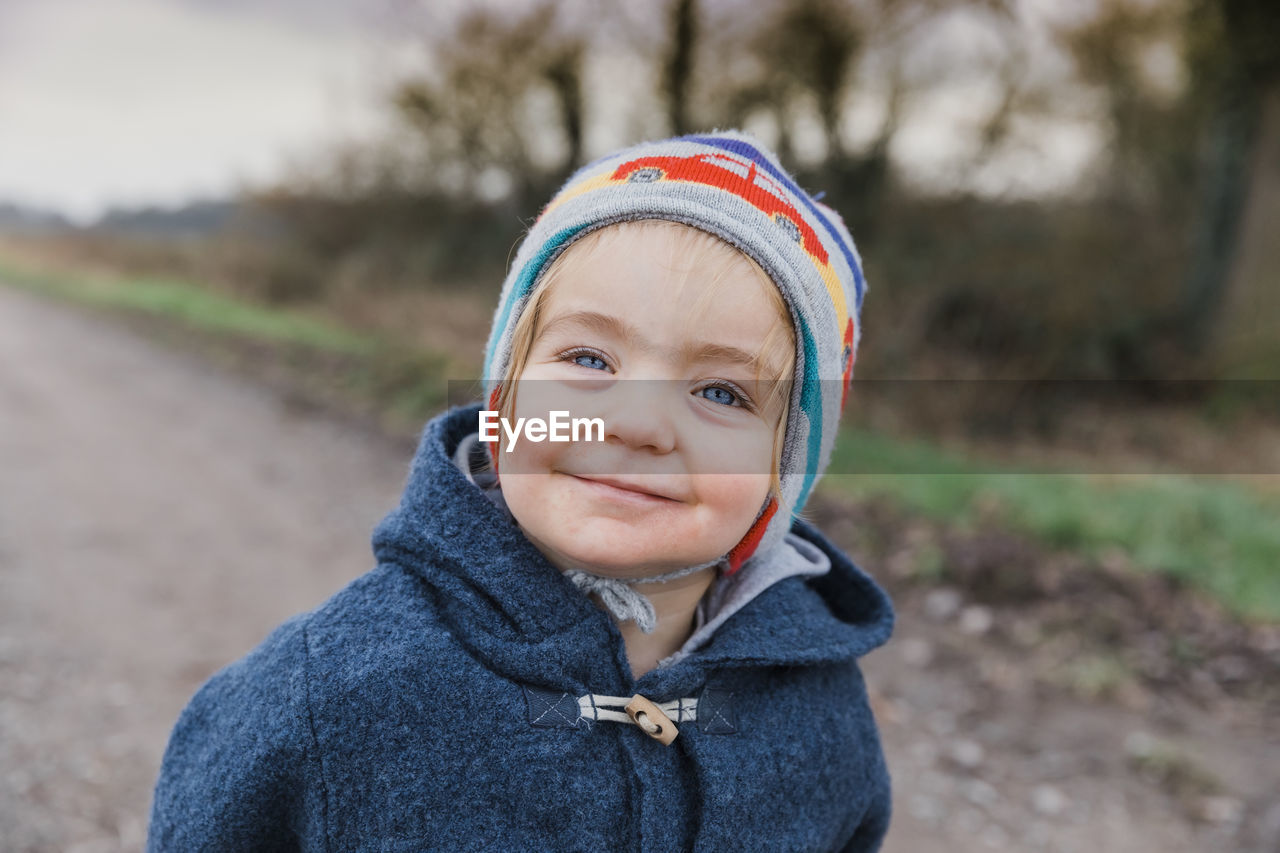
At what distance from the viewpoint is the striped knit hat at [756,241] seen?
1.23 meters

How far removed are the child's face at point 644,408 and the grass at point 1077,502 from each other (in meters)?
3.50

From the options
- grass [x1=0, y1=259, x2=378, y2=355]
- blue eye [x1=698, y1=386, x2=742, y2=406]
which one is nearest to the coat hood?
blue eye [x1=698, y1=386, x2=742, y2=406]

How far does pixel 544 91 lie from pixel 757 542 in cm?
1139

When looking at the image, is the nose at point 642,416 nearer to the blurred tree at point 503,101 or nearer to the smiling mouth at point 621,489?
the smiling mouth at point 621,489

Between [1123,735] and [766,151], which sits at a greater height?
[766,151]

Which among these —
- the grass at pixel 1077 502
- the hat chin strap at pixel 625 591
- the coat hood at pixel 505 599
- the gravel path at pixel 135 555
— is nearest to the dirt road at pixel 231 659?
the gravel path at pixel 135 555

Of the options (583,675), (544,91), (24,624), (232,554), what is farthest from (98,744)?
(544,91)

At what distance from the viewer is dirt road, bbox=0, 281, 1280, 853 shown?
117 inches

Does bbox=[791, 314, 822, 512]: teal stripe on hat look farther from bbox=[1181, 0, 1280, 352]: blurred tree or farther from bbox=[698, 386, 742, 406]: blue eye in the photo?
bbox=[1181, 0, 1280, 352]: blurred tree

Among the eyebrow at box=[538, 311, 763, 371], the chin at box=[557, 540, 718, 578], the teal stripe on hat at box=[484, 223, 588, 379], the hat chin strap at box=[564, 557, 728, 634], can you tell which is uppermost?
the teal stripe on hat at box=[484, 223, 588, 379]

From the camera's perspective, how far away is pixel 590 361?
1.20m

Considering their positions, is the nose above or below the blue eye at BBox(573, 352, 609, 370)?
below

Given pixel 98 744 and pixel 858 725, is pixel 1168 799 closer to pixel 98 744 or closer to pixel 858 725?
pixel 858 725

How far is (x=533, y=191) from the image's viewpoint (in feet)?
41.4
